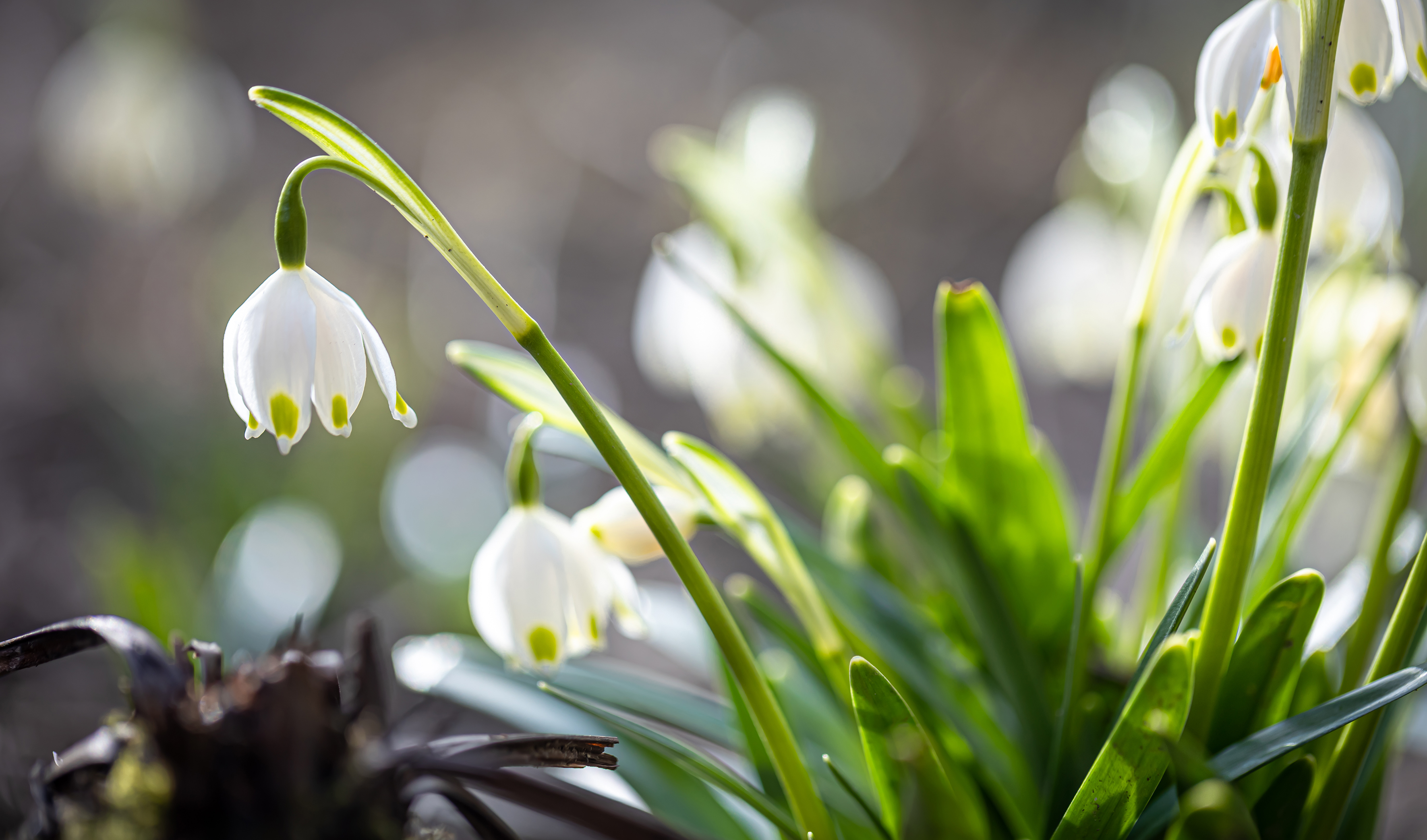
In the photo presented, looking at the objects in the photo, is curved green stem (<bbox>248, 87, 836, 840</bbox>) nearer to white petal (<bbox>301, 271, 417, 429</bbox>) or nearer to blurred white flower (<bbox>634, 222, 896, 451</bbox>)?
white petal (<bbox>301, 271, 417, 429</bbox>)

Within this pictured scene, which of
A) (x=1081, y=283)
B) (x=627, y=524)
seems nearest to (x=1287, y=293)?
(x=627, y=524)

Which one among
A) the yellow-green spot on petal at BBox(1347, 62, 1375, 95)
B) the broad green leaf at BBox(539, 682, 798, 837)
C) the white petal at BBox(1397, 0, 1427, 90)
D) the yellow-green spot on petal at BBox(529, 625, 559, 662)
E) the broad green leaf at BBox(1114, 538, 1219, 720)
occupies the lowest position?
the broad green leaf at BBox(539, 682, 798, 837)

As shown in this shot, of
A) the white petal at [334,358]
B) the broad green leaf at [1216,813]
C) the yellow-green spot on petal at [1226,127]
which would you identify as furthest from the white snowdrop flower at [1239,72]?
the white petal at [334,358]

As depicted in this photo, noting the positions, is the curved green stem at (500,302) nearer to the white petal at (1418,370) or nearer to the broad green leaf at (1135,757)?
the broad green leaf at (1135,757)

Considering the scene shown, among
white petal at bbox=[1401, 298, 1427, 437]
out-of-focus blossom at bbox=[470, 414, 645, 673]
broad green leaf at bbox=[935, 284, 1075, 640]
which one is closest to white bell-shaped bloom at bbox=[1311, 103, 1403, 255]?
white petal at bbox=[1401, 298, 1427, 437]

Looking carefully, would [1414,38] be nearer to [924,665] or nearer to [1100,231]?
[924,665]
